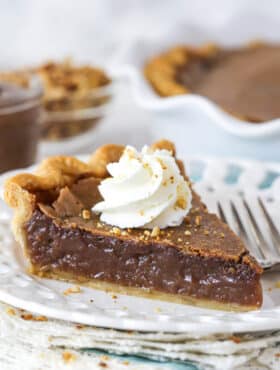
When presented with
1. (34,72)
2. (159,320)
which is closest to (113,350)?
(159,320)

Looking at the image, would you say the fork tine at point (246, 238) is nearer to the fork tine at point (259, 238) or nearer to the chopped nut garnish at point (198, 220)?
the fork tine at point (259, 238)

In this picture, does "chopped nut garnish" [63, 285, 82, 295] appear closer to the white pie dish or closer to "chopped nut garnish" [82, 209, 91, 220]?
"chopped nut garnish" [82, 209, 91, 220]

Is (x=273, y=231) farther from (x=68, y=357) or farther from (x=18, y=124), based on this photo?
(x=18, y=124)

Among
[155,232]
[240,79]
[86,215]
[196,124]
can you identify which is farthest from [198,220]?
[240,79]

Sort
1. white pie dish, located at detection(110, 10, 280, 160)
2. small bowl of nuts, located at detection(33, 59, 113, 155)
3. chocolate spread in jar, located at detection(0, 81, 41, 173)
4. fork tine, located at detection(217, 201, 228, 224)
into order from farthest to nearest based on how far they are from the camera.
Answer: small bowl of nuts, located at detection(33, 59, 113, 155) < chocolate spread in jar, located at detection(0, 81, 41, 173) < white pie dish, located at detection(110, 10, 280, 160) < fork tine, located at detection(217, 201, 228, 224)

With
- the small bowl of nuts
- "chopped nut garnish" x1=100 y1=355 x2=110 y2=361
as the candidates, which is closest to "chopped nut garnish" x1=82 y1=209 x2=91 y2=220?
"chopped nut garnish" x1=100 y1=355 x2=110 y2=361

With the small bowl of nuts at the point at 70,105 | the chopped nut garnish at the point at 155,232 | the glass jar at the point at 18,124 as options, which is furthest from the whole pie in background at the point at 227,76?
the chopped nut garnish at the point at 155,232
